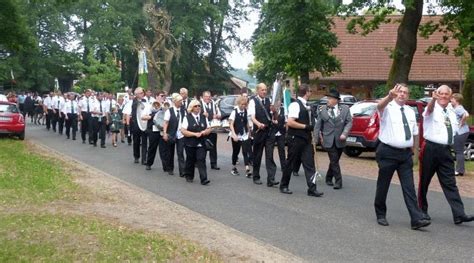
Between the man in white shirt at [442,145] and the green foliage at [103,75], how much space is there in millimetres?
50636

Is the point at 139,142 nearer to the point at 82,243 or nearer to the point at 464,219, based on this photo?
the point at 464,219

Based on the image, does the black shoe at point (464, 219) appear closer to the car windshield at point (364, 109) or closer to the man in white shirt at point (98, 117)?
the car windshield at point (364, 109)

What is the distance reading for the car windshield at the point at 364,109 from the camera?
63.7 feet

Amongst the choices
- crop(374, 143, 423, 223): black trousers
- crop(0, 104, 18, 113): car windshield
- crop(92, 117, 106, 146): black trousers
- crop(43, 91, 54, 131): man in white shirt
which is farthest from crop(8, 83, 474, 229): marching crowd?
crop(43, 91, 54, 131): man in white shirt

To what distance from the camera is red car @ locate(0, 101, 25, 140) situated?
2505 centimetres

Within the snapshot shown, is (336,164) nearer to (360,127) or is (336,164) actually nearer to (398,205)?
(398,205)

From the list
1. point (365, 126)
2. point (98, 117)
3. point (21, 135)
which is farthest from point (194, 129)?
point (21, 135)

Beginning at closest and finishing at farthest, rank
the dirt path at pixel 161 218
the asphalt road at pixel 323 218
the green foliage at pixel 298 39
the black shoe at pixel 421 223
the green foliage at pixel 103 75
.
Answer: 1. the dirt path at pixel 161 218
2. the asphalt road at pixel 323 218
3. the black shoe at pixel 421 223
4. the green foliage at pixel 298 39
5. the green foliage at pixel 103 75

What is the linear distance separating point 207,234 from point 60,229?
5.82 ft

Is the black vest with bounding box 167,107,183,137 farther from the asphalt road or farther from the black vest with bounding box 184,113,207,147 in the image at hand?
the black vest with bounding box 184,113,207,147

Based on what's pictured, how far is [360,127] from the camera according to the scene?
62.8 ft

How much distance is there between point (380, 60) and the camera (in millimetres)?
43656

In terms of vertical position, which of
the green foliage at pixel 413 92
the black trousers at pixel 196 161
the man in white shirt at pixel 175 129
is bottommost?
the black trousers at pixel 196 161

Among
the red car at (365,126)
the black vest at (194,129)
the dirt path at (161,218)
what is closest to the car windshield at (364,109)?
the red car at (365,126)
